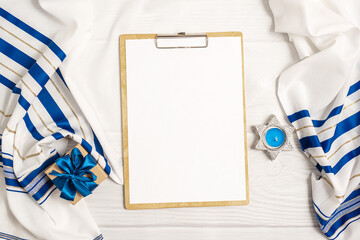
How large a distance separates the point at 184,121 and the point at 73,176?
0.23 metres

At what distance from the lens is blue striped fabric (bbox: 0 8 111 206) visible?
624 mm

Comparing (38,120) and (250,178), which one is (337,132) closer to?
(250,178)

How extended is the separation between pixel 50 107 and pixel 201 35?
0.32 m

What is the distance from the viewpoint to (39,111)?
2.13 feet

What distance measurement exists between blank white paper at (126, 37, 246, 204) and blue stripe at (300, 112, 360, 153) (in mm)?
127

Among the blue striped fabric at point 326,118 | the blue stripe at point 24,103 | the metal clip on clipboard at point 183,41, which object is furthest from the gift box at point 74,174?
the blue striped fabric at point 326,118

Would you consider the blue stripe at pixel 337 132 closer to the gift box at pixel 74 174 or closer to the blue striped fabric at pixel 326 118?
the blue striped fabric at pixel 326 118


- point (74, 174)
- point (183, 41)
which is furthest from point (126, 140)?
point (183, 41)

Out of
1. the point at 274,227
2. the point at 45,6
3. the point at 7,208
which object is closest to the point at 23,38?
the point at 45,6

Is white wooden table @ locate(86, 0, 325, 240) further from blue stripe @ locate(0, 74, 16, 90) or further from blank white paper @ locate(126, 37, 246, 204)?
blue stripe @ locate(0, 74, 16, 90)

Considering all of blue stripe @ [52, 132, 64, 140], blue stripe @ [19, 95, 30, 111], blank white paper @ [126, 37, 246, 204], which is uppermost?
blue stripe @ [19, 95, 30, 111]

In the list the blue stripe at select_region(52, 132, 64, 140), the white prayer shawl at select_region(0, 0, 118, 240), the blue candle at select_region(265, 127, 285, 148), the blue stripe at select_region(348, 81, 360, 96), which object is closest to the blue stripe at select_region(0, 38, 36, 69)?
the white prayer shawl at select_region(0, 0, 118, 240)

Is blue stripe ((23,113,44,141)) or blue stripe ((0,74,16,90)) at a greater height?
blue stripe ((0,74,16,90))

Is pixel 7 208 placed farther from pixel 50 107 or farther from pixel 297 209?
pixel 297 209
